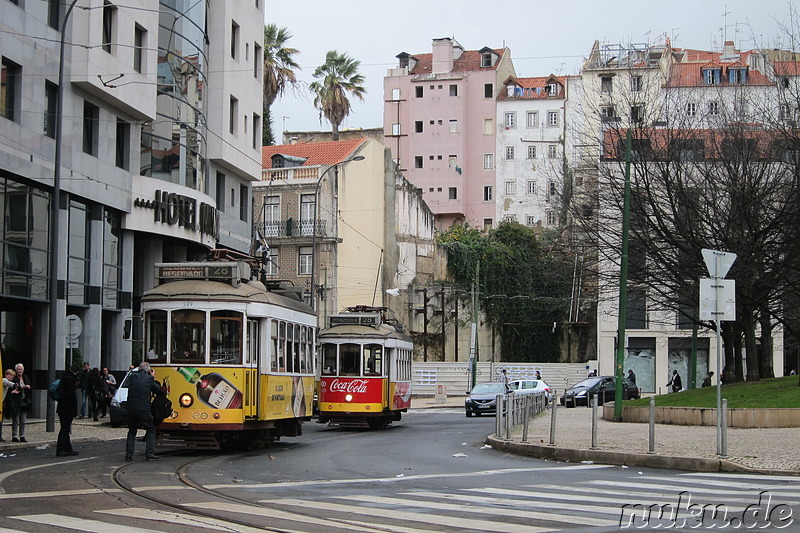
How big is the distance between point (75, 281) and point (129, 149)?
556 cm

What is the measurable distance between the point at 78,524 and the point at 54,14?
25.4 metres

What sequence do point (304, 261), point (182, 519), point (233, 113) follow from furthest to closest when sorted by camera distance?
point (304, 261), point (233, 113), point (182, 519)

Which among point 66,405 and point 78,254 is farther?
point 78,254

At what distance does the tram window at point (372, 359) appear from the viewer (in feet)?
99.1

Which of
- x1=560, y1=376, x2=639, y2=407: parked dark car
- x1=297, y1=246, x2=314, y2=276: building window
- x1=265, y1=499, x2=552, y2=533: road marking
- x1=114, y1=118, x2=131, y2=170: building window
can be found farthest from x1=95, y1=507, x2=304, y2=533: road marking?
x1=297, y1=246, x2=314, y2=276: building window

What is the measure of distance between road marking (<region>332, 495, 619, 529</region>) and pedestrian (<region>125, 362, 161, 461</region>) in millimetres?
5887

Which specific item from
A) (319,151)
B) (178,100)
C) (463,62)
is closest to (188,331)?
(178,100)

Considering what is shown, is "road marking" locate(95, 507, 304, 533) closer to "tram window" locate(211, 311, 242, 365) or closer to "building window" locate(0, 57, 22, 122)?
"tram window" locate(211, 311, 242, 365)

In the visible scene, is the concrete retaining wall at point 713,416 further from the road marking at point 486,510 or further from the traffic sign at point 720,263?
the road marking at point 486,510

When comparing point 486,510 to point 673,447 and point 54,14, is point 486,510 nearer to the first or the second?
point 673,447

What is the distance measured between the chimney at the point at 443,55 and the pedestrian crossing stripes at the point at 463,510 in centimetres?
8757

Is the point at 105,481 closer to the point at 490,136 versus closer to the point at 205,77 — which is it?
the point at 205,77

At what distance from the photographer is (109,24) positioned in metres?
35.2

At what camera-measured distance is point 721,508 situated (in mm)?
11867
